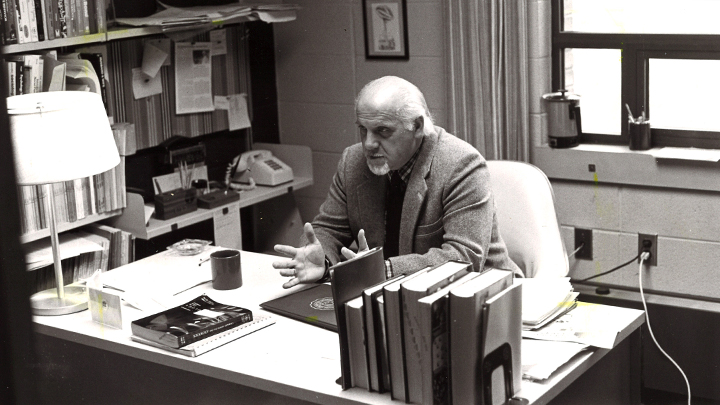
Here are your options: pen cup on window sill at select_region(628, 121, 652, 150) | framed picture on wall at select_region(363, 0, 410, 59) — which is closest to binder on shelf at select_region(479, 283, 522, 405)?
pen cup on window sill at select_region(628, 121, 652, 150)

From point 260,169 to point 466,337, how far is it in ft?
8.20

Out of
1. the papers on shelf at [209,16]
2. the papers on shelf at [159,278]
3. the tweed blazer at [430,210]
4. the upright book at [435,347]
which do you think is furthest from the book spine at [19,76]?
the upright book at [435,347]

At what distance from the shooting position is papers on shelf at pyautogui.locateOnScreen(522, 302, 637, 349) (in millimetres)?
1840

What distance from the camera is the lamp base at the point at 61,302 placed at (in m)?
2.23

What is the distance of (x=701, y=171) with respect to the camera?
3145 mm

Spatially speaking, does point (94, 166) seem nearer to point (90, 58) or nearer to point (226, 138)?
point (90, 58)

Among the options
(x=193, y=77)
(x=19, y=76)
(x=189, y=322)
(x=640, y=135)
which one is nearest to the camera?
(x=189, y=322)

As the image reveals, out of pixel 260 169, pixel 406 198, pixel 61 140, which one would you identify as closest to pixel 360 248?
pixel 406 198

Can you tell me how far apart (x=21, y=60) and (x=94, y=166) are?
2.55 feet

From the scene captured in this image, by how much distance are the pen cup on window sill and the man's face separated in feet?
4.05

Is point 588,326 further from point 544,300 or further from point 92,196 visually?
point 92,196

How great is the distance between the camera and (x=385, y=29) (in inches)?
150

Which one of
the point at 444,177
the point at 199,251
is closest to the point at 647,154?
the point at 444,177

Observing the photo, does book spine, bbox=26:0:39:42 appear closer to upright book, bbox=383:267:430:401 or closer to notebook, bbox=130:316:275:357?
notebook, bbox=130:316:275:357
